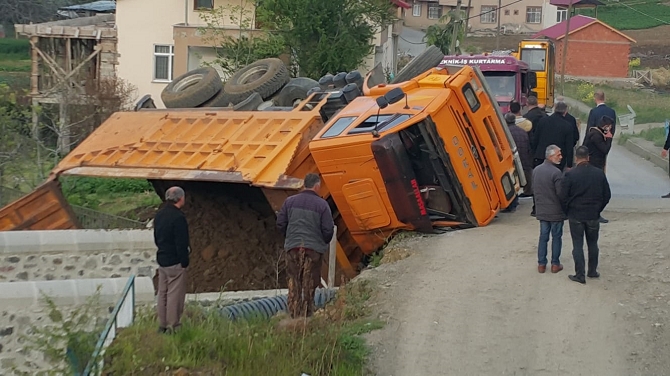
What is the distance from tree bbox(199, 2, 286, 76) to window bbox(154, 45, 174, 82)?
180cm

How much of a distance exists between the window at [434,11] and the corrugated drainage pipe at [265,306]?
3112 inches

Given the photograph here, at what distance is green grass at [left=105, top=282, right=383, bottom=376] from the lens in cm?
800

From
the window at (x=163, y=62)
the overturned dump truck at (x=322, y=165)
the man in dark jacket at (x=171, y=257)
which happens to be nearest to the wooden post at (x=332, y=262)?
the overturned dump truck at (x=322, y=165)

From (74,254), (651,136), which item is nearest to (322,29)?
(651,136)

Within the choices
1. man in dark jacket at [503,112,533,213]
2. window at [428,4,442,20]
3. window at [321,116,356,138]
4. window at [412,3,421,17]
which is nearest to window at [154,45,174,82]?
man in dark jacket at [503,112,533,213]

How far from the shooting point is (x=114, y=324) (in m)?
8.67

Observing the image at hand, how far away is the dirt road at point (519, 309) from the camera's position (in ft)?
26.6

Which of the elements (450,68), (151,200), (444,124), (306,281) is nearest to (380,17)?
(151,200)

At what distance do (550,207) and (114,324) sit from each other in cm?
459

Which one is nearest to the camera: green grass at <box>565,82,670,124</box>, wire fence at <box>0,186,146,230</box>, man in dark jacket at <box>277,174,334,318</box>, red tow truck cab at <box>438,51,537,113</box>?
man in dark jacket at <box>277,174,334,318</box>

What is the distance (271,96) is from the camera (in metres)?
17.6

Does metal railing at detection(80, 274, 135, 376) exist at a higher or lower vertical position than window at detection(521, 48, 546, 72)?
lower

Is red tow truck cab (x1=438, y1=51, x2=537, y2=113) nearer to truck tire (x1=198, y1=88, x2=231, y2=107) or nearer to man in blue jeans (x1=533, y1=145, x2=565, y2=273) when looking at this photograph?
truck tire (x1=198, y1=88, x2=231, y2=107)

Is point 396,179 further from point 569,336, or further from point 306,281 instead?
point 569,336
